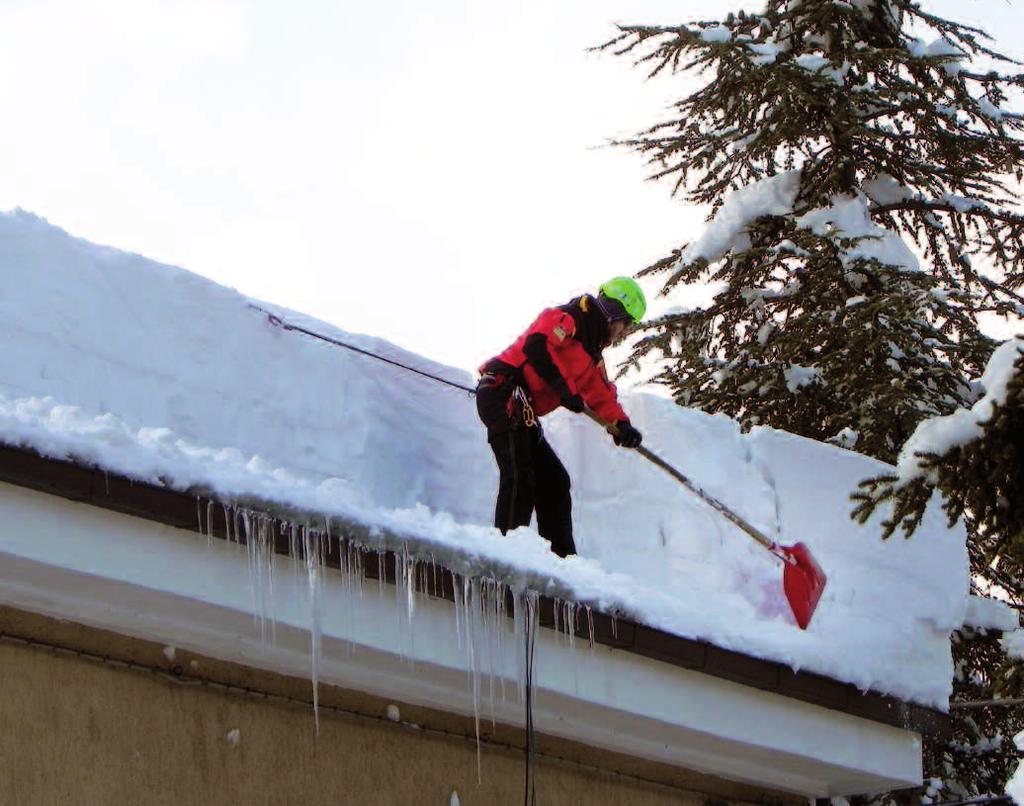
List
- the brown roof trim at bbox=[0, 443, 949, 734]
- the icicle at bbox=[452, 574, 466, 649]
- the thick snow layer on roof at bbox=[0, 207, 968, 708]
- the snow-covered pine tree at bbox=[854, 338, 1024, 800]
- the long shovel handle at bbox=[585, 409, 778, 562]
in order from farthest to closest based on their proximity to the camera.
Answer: the long shovel handle at bbox=[585, 409, 778, 562] < the thick snow layer on roof at bbox=[0, 207, 968, 708] < the icicle at bbox=[452, 574, 466, 649] < the brown roof trim at bbox=[0, 443, 949, 734] < the snow-covered pine tree at bbox=[854, 338, 1024, 800]

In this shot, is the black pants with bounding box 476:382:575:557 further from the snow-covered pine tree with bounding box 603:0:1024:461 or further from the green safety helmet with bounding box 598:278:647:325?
the snow-covered pine tree with bounding box 603:0:1024:461

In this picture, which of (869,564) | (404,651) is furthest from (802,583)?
(404,651)

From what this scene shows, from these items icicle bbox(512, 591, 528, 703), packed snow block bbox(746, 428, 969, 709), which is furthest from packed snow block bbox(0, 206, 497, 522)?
packed snow block bbox(746, 428, 969, 709)

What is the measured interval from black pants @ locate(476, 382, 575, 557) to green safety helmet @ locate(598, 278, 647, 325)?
1.99 ft

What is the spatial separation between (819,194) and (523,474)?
631cm

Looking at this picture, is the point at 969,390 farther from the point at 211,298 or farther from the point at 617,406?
the point at 211,298

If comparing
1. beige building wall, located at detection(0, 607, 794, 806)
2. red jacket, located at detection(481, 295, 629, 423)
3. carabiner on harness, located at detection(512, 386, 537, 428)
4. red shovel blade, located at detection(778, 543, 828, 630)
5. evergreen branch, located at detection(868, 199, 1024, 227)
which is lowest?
beige building wall, located at detection(0, 607, 794, 806)

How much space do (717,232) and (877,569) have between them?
600 cm

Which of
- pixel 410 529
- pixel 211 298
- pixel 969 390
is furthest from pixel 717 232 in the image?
pixel 410 529

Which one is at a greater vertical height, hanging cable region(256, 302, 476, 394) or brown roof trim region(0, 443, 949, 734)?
hanging cable region(256, 302, 476, 394)

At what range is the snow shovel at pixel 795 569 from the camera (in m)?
6.71

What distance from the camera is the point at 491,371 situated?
7.05 m

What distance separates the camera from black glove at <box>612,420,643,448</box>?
7.02m

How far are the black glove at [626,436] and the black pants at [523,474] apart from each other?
11.3 inches
